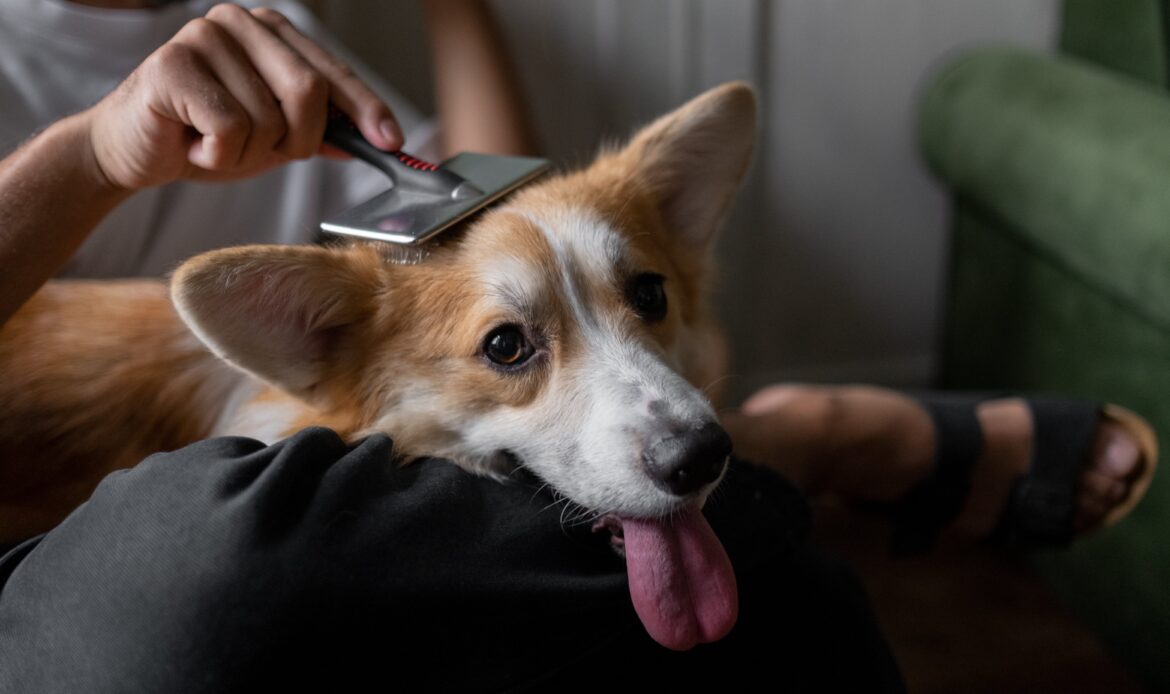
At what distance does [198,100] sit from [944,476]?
1.11 metres

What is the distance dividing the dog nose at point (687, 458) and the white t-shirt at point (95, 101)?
59 cm

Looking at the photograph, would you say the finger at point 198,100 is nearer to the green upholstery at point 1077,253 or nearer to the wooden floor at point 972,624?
the green upholstery at point 1077,253

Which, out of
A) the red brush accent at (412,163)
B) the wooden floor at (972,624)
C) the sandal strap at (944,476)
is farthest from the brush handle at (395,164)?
the wooden floor at (972,624)

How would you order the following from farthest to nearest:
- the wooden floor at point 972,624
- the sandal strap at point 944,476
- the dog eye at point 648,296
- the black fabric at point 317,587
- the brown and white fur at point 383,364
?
the wooden floor at point 972,624 → the sandal strap at point 944,476 → the dog eye at point 648,296 → the brown and white fur at point 383,364 → the black fabric at point 317,587

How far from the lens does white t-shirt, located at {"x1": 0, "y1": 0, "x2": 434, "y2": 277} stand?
3.95 feet

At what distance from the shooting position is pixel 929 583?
191 centimetres

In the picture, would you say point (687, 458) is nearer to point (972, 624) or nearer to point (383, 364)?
point (383, 364)

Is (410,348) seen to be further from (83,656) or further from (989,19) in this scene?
(989,19)

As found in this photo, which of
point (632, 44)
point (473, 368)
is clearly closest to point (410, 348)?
point (473, 368)

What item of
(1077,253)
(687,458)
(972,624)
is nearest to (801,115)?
(1077,253)

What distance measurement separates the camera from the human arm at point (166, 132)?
0.90 m

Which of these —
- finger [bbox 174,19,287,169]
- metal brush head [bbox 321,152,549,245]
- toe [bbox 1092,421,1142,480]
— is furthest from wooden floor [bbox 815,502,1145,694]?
finger [bbox 174,19,287,169]

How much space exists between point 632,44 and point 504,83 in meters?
0.52

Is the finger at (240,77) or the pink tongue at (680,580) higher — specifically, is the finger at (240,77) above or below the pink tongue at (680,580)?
above
